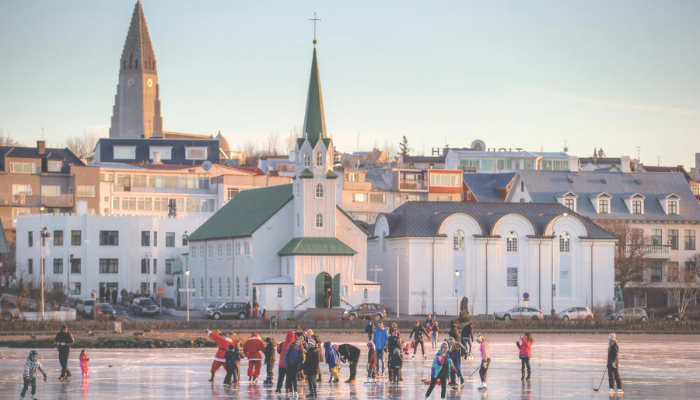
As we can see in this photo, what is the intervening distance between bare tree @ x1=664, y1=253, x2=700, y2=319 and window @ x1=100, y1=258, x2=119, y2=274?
47165mm

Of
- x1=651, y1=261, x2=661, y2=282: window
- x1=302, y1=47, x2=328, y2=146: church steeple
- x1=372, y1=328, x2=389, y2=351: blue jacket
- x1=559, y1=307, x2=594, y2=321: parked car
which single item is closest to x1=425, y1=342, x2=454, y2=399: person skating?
x1=372, y1=328, x2=389, y2=351: blue jacket

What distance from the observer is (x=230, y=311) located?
85.0 metres

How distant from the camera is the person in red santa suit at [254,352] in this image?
38812mm

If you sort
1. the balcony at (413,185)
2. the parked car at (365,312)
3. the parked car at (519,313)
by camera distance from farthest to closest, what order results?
the balcony at (413,185) < the parked car at (519,313) < the parked car at (365,312)

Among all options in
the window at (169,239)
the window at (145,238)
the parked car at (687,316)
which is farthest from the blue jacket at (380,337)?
the window at (169,239)

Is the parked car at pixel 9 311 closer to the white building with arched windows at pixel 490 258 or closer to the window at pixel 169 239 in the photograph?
the window at pixel 169 239

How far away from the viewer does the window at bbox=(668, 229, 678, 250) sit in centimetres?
10775

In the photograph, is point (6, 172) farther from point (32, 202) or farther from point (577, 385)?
point (577, 385)

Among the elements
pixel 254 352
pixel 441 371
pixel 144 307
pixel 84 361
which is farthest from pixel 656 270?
pixel 441 371

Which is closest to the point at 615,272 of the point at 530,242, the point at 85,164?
the point at 530,242

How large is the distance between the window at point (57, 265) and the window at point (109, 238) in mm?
3822

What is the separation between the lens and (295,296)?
88.4m

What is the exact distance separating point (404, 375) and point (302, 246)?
4832 cm

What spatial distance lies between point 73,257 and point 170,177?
28.4 metres
